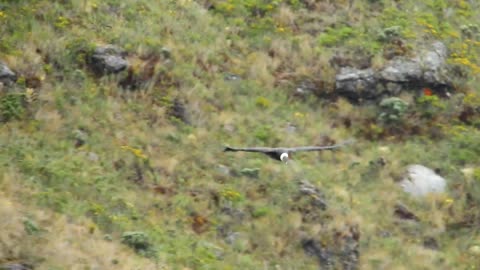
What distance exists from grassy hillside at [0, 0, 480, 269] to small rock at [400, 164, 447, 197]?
0.18 metres

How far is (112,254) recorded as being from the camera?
10398 millimetres

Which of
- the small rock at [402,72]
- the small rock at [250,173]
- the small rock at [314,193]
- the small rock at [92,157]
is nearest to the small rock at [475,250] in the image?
the small rock at [314,193]

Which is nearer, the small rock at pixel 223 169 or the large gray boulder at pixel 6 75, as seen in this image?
the large gray boulder at pixel 6 75

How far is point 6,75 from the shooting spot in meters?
13.8

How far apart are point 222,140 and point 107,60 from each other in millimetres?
2593

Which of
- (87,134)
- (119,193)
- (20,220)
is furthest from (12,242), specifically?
(87,134)

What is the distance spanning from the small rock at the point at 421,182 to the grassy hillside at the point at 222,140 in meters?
0.18

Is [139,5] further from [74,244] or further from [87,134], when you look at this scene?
[74,244]

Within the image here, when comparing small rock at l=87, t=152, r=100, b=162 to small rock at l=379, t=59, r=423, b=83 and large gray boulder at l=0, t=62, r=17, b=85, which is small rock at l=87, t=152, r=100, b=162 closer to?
large gray boulder at l=0, t=62, r=17, b=85

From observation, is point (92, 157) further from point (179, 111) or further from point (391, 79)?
point (391, 79)

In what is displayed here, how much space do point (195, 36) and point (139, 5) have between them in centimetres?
138

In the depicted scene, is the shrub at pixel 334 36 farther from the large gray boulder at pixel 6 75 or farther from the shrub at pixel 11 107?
the shrub at pixel 11 107

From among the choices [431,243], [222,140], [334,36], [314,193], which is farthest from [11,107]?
[334,36]

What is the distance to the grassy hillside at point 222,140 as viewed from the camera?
11703 millimetres
